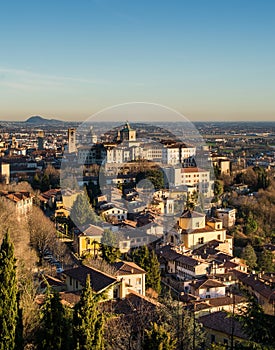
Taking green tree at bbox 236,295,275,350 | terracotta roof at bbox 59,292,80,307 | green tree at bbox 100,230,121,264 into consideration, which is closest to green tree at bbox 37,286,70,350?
green tree at bbox 236,295,275,350

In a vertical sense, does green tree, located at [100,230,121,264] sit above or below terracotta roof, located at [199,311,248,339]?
above

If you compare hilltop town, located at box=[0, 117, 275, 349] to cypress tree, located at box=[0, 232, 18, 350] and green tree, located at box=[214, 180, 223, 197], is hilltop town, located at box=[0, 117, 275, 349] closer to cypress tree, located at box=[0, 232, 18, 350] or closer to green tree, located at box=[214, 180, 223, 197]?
green tree, located at box=[214, 180, 223, 197]

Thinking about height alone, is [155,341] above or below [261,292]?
above

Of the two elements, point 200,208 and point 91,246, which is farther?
point 200,208

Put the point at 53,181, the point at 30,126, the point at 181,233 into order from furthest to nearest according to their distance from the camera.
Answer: the point at 30,126, the point at 53,181, the point at 181,233

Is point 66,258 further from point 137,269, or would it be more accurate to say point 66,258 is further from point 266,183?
point 266,183

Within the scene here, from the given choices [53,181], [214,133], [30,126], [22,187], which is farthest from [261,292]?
[30,126]

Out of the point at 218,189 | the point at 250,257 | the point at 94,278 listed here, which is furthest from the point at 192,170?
the point at 94,278

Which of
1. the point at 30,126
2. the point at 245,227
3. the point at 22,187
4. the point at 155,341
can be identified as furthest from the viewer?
the point at 30,126
